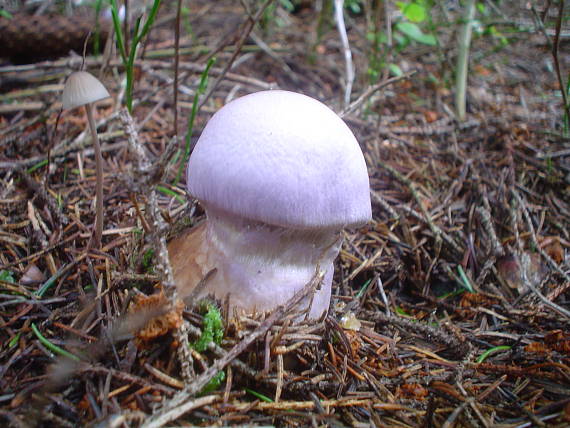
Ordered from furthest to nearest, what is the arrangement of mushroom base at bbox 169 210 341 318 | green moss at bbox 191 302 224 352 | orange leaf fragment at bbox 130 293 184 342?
mushroom base at bbox 169 210 341 318 < green moss at bbox 191 302 224 352 < orange leaf fragment at bbox 130 293 184 342

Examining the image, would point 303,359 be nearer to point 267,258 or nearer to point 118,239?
point 267,258

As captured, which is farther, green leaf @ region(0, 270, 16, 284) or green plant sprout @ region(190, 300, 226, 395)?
green leaf @ region(0, 270, 16, 284)

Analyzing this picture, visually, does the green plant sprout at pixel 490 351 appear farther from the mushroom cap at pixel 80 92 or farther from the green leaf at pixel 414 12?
the green leaf at pixel 414 12

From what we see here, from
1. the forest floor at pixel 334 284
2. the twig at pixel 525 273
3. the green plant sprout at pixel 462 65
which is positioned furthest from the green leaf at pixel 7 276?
the green plant sprout at pixel 462 65

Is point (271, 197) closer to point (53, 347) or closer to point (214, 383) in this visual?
point (214, 383)

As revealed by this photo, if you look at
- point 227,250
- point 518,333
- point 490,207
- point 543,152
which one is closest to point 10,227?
point 227,250

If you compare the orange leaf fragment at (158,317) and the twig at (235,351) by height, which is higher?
the orange leaf fragment at (158,317)

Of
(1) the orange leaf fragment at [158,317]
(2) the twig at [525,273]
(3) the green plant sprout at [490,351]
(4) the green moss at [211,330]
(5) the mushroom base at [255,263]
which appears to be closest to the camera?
(1) the orange leaf fragment at [158,317]

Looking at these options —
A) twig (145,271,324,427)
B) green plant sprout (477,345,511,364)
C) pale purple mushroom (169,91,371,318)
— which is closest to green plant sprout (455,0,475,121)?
green plant sprout (477,345,511,364)

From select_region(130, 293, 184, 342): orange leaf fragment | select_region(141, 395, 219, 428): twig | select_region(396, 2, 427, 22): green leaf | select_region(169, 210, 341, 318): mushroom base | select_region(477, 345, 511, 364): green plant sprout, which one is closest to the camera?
select_region(141, 395, 219, 428): twig

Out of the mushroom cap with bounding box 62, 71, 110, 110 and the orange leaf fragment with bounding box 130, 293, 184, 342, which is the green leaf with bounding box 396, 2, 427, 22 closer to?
the mushroom cap with bounding box 62, 71, 110, 110
